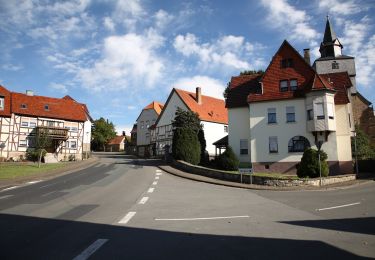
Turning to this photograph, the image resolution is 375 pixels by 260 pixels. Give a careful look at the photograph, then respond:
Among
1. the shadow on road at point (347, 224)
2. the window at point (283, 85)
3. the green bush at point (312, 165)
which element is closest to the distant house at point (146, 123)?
the window at point (283, 85)

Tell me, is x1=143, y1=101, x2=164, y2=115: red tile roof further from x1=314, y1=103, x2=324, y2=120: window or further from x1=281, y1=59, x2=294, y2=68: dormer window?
x1=314, y1=103, x2=324, y2=120: window

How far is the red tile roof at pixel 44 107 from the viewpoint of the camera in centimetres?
4934

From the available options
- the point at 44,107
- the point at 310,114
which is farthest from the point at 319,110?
the point at 44,107

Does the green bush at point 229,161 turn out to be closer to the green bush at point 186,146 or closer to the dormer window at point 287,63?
the green bush at point 186,146

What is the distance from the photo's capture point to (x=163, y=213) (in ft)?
41.0

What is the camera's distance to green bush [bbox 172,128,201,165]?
120ft

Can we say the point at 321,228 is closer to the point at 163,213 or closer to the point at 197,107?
the point at 163,213

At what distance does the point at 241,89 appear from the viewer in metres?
39.3

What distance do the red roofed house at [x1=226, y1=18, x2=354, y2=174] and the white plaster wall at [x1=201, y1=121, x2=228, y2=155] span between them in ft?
55.3

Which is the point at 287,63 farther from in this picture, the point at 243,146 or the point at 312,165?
the point at 312,165

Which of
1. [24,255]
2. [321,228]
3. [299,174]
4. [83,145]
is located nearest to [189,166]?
[299,174]

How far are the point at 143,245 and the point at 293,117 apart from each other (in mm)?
28589

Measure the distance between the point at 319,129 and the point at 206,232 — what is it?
2540cm

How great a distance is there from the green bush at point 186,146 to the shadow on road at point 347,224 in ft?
85.2
